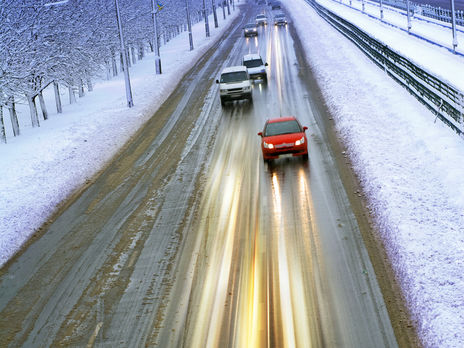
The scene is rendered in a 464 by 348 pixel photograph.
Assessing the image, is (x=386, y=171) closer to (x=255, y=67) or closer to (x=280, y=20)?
(x=255, y=67)

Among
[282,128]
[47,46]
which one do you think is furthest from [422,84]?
[47,46]

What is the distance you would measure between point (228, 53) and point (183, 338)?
4340cm

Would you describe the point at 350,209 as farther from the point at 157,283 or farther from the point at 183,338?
the point at 183,338

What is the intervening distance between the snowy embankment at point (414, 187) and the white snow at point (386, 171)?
0.02 meters

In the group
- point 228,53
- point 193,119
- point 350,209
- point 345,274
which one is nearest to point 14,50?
point 193,119

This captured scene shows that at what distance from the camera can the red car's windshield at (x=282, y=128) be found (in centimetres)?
1819

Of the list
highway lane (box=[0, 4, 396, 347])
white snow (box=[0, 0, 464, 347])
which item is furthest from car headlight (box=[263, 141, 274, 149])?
white snow (box=[0, 0, 464, 347])

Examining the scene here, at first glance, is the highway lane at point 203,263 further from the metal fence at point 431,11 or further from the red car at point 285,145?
the metal fence at point 431,11

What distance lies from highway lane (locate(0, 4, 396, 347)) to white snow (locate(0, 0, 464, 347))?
0.69 meters

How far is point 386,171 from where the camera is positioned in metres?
14.9

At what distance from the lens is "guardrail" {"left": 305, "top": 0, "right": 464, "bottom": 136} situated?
17275 millimetres

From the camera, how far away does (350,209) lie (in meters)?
13.2

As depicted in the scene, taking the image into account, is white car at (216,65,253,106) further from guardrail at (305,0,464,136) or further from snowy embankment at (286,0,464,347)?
guardrail at (305,0,464,136)

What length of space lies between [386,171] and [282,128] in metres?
4.55
